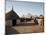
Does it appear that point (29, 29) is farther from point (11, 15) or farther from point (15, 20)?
point (11, 15)

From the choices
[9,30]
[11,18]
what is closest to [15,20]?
[11,18]

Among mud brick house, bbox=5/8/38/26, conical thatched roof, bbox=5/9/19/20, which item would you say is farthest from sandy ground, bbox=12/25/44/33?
conical thatched roof, bbox=5/9/19/20

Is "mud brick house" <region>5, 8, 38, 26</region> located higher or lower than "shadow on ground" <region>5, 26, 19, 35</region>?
higher

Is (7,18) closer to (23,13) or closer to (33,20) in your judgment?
(23,13)

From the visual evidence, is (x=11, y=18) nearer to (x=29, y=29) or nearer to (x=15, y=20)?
(x=15, y=20)

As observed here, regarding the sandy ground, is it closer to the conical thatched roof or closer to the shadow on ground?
the shadow on ground

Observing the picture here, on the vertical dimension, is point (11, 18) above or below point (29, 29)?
above

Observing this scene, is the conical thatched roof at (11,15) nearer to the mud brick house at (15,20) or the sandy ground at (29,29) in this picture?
the mud brick house at (15,20)

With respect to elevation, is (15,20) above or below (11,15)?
below

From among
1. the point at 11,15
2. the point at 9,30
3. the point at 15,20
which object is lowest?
the point at 9,30

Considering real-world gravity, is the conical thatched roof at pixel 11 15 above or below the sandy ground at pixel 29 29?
above

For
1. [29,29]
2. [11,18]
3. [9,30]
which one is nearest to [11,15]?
[11,18]

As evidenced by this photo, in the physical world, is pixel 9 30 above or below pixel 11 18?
below

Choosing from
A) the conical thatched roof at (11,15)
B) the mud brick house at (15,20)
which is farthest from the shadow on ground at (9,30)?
the conical thatched roof at (11,15)
